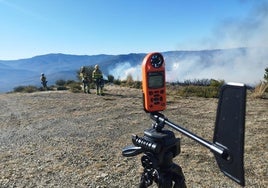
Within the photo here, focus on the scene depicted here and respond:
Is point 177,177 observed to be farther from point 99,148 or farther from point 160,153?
point 99,148

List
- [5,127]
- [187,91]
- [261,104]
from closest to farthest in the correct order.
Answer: [5,127], [261,104], [187,91]

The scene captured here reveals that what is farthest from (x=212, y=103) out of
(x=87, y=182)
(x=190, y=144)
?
(x=87, y=182)

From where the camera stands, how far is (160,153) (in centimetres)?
209

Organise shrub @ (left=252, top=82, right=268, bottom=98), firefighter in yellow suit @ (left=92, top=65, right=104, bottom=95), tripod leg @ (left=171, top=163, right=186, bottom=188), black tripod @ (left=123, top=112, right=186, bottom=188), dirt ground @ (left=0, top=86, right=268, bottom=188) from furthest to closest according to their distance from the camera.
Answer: firefighter in yellow suit @ (left=92, top=65, right=104, bottom=95) → shrub @ (left=252, top=82, right=268, bottom=98) → dirt ground @ (left=0, top=86, right=268, bottom=188) → tripod leg @ (left=171, top=163, right=186, bottom=188) → black tripod @ (left=123, top=112, right=186, bottom=188)

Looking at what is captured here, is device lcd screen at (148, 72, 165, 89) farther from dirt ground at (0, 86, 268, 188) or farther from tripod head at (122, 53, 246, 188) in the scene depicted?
dirt ground at (0, 86, 268, 188)

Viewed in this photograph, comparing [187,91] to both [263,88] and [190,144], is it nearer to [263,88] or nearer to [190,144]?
[263,88]

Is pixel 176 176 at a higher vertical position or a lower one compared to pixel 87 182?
higher

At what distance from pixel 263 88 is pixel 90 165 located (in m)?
10.9

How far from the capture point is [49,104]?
15.3 meters

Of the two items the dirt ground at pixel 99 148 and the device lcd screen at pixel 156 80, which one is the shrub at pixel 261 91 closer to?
the dirt ground at pixel 99 148

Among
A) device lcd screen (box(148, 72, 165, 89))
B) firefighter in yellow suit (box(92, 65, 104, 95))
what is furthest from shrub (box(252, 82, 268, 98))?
device lcd screen (box(148, 72, 165, 89))

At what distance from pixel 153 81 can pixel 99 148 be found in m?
5.10

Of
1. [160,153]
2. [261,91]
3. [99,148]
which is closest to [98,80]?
[261,91]

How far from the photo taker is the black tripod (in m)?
2.08
